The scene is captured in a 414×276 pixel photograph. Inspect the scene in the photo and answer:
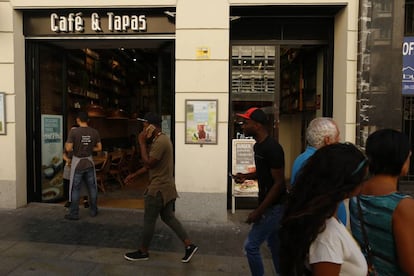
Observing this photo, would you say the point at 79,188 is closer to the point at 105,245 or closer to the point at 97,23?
the point at 105,245

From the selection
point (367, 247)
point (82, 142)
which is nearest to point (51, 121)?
point (82, 142)

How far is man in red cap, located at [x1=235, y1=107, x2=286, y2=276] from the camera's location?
3428mm

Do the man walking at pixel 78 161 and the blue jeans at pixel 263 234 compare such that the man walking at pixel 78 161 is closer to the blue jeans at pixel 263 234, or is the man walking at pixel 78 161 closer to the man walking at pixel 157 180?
the man walking at pixel 157 180

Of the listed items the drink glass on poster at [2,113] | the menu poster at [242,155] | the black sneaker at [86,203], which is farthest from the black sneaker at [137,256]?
the drink glass on poster at [2,113]

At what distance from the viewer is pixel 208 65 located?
21.1 feet

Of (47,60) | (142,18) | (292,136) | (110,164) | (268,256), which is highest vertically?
(142,18)

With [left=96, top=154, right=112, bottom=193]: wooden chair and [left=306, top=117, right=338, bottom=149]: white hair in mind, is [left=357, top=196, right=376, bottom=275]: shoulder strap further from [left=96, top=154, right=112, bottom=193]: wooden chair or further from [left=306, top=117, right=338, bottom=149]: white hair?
[left=96, top=154, right=112, bottom=193]: wooden chair

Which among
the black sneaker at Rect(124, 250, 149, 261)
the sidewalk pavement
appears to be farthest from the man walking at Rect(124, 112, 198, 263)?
the sidewalk pavement

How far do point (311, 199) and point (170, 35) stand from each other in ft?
19.0

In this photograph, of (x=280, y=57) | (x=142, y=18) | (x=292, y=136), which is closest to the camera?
(x=142, y=18)

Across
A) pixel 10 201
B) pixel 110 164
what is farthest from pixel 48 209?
pixel 110 164

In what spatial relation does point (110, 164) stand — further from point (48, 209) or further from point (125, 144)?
point (125, 144)

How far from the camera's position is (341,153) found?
1622mm

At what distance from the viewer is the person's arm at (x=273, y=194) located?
11.1ft
